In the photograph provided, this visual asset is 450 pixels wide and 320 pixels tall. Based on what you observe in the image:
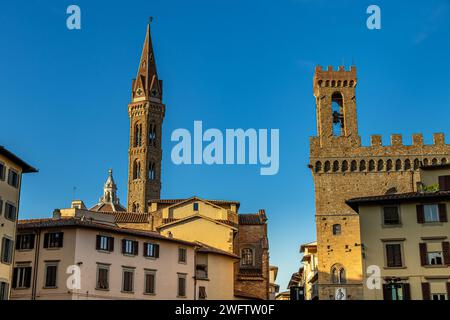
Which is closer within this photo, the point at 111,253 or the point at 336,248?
the point at 111,253

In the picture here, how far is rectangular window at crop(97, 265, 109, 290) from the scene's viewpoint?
46219 millimetres

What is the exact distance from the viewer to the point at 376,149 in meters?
62.5

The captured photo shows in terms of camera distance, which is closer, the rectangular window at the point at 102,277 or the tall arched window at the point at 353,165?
the rectangular window at the point at 102,277

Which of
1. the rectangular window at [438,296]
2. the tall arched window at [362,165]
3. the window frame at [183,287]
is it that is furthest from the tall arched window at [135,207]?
the rectangular window at [438,296]

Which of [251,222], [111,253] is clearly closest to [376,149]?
[251,222]

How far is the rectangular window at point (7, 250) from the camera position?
138ft

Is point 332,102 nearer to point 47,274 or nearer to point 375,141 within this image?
point 375,141

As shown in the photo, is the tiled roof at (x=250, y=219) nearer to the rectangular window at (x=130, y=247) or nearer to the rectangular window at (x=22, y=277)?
the rectangular window at (x=130, y=247)

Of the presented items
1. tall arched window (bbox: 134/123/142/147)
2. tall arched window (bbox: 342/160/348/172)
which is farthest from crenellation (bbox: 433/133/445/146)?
tall arched window (bbox: 134/123/142/147)

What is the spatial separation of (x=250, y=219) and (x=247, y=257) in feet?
14.9

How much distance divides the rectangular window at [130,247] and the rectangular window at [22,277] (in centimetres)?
690

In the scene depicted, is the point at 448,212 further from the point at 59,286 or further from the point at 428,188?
the point at 59,286

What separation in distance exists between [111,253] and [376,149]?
2843 centimetres
